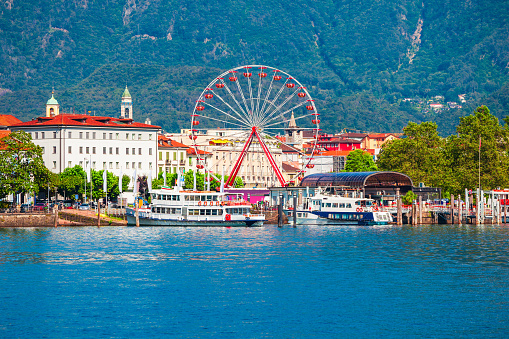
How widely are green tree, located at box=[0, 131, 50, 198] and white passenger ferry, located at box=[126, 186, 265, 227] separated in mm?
14359

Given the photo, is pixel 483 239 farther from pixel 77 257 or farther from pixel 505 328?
pixel 505 328

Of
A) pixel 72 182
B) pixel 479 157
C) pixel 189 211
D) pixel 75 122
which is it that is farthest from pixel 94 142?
pixel 479 157

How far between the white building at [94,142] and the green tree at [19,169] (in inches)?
1438

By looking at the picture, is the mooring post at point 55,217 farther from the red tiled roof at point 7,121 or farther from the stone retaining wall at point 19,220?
the red tiled roof at point 7,121

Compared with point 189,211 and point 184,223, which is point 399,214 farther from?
point 184,223

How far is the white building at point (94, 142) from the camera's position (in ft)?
551

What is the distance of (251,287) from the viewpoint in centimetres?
6488

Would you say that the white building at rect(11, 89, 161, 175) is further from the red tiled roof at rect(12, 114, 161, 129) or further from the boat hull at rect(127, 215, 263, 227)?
the boat hull at rect(127, 215, 263, 227)

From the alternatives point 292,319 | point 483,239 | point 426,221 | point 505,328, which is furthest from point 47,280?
point 426,221

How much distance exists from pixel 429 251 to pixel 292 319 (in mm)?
39452

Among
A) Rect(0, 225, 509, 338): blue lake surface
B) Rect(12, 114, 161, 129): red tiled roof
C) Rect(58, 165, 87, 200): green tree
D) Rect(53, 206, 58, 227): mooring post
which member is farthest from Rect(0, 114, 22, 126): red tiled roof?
Rect(0, 225, 509, 338): blue lake surface

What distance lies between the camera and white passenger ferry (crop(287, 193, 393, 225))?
5133 inches

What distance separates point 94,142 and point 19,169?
5041 cm

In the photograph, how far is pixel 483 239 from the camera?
343ft
